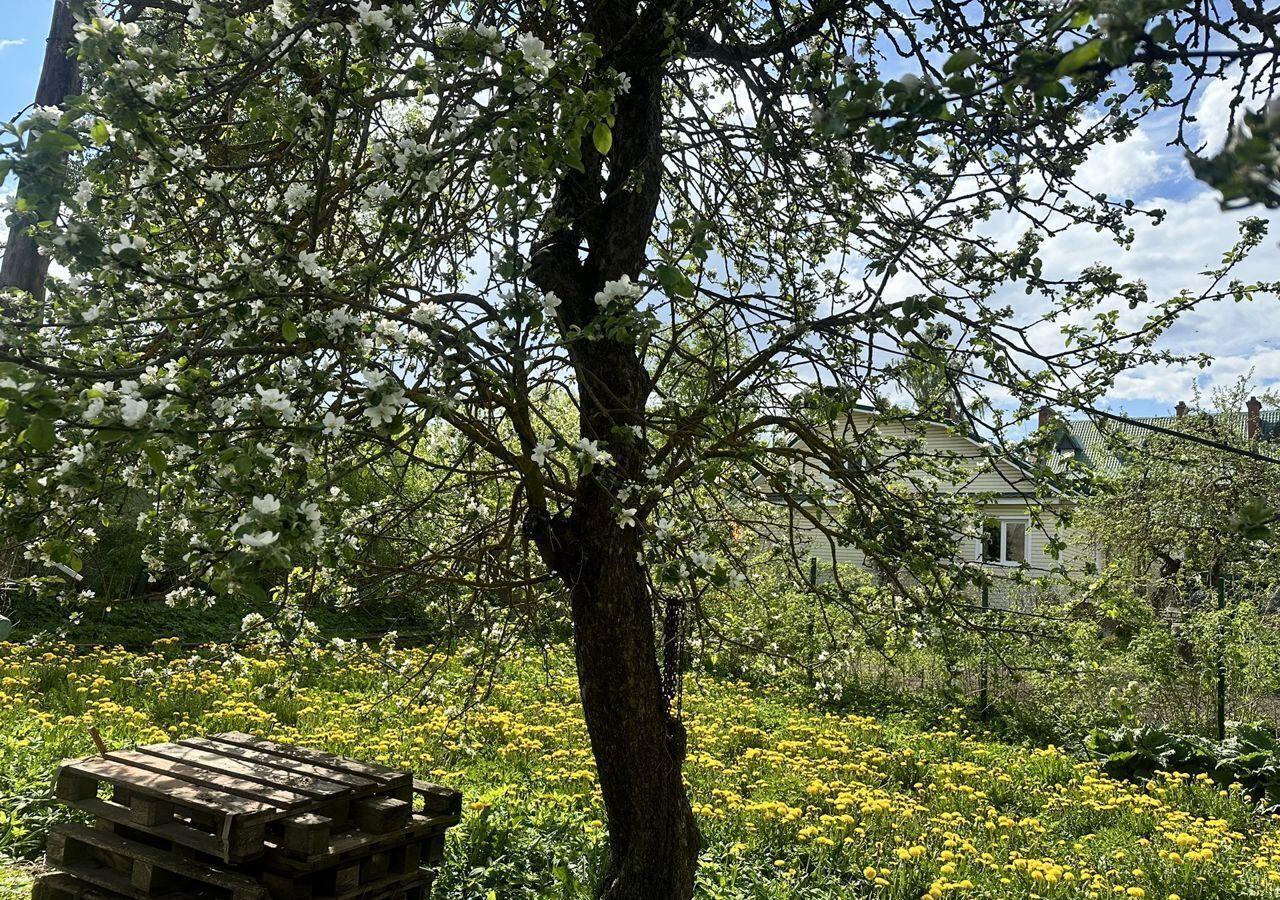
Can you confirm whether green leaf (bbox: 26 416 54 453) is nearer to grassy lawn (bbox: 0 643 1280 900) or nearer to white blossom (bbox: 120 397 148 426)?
white blossom (bbox: 120 397 148 426)

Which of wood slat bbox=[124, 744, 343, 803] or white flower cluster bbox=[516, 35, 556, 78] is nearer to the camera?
white flower cluster bbox=[516, 35, 556, 78]

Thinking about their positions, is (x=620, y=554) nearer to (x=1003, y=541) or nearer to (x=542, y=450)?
(x=542, y=450)

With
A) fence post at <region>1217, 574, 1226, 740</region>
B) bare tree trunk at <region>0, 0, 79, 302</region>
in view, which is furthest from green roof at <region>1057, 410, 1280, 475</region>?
bare tree trunk at <region>0, 0, 79, 302</region>

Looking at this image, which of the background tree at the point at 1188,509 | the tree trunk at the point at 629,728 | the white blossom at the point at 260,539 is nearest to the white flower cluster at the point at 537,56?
the white blossom at the point at 260,539

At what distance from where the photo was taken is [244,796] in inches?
147

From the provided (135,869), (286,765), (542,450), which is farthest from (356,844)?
(542,450)

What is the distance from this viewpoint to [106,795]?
193 inches

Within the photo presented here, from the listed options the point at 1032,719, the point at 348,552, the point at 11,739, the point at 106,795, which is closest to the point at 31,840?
the point at 106,795

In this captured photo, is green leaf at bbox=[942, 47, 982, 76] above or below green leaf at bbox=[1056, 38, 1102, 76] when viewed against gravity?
above

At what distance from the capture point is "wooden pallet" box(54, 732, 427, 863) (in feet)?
11.6

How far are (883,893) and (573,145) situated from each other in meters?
4.04

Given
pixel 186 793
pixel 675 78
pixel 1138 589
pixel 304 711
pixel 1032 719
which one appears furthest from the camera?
pixel 1138 589

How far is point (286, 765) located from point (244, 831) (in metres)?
0.72

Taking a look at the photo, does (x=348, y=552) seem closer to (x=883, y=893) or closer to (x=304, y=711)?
(x=883, y=893)
